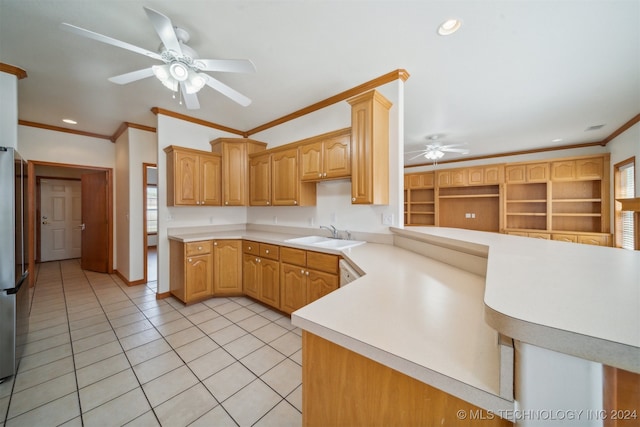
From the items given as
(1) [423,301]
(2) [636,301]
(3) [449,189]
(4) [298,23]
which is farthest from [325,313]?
(3) [449,189]

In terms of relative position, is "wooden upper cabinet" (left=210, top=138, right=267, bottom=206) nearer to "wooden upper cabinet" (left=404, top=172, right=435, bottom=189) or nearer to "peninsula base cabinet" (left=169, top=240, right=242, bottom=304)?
"peninsula base cabinet" (left=169, top=240, right=242, bottom=304)

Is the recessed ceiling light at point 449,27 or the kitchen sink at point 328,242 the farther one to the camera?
the kitchen sink at point 328,242

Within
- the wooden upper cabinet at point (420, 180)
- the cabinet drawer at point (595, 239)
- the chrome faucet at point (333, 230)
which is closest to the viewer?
the chrome faucet at point (333, 230)

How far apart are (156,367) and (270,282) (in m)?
1.27

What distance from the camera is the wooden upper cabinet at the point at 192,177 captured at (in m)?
3.12

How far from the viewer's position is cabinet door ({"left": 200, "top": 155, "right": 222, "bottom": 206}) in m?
3.39

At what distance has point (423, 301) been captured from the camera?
102cm

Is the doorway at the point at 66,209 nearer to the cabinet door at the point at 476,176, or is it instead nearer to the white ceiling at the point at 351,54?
the white ceiling at the point at 351,54

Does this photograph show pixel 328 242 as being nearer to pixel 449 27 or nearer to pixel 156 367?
pixel 156 367

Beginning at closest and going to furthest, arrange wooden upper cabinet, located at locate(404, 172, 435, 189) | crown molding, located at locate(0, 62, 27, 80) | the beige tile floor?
the beige tile floor < crown molding, located at locate(0, 62, 27, 80) < wooden upper cabinet, located at locate(404, 172, 435, 189)

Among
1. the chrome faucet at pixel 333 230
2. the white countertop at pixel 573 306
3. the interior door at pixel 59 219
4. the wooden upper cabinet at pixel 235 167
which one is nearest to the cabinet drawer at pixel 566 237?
the chrome faucet at pixel 333 230

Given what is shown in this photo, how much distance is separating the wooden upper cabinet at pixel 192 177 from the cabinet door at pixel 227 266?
2.45 ft

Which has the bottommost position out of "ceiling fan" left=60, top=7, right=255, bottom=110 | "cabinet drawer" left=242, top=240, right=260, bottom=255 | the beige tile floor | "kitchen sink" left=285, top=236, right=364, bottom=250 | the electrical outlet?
the beige tile floor

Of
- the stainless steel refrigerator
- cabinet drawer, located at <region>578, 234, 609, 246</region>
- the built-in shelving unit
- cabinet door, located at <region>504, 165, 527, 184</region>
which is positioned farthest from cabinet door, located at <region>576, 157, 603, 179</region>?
the stainless steel refrigerator
